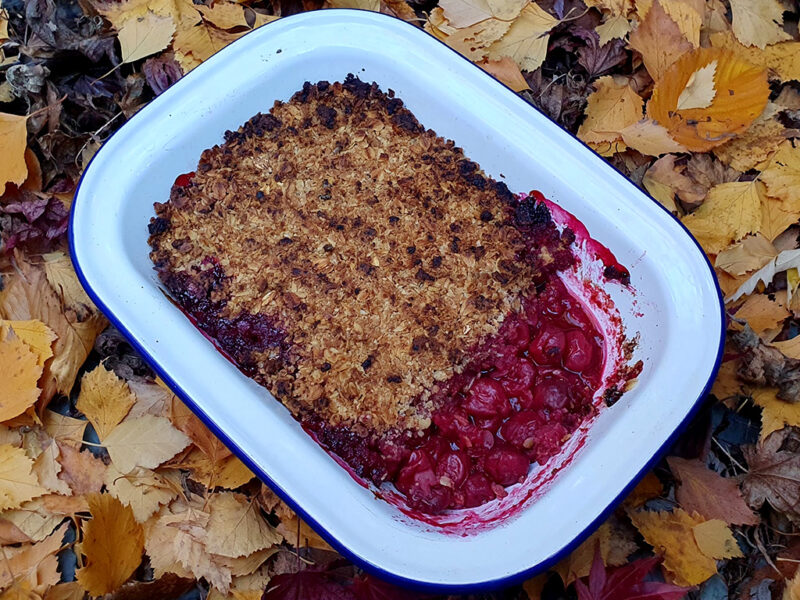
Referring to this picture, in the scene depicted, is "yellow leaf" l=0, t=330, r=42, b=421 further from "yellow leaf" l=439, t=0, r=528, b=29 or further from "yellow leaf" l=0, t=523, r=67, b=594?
"yellow leaf" l=439, t=0, r=528, b=29

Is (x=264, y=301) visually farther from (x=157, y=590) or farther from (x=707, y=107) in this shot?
(x=707, y=107)

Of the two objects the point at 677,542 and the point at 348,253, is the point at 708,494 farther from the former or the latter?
the point at 348,253

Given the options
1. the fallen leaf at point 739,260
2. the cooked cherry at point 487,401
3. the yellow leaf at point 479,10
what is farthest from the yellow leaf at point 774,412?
the yellow leaf at point 479,10

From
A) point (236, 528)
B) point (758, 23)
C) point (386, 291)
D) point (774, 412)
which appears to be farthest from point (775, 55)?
point (236, 528)

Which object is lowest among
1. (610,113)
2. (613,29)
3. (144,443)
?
(144,443)

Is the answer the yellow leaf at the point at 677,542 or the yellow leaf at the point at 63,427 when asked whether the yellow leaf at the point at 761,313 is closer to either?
the yellow leaf at the point at 677,542

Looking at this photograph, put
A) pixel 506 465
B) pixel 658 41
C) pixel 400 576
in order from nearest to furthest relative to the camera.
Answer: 1. pixel 400 576
2. pixel 506 465
3. pixel 658 41

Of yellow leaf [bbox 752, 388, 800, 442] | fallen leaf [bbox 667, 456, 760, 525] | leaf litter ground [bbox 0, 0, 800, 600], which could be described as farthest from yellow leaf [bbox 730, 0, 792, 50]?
fallen leaf [bbox 667, 456, 760, 525]
